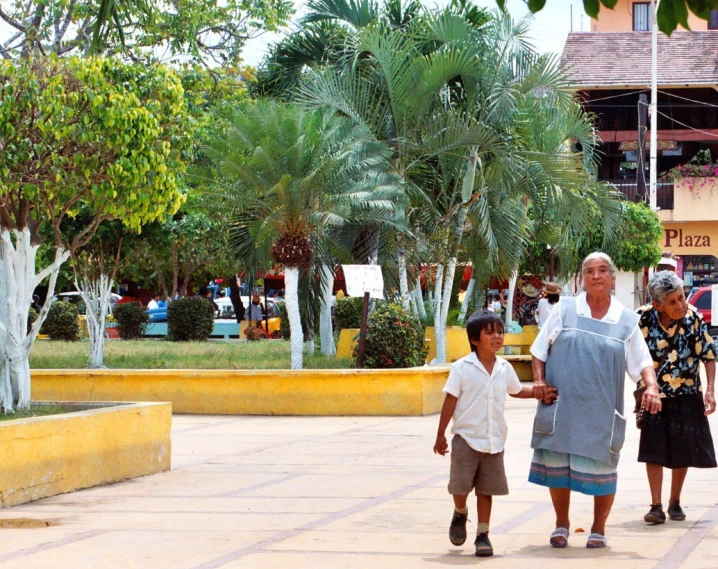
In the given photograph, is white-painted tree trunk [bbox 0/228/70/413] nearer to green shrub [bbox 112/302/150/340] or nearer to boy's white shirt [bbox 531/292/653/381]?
boy's white shirt [bbox 531/292/653/381]

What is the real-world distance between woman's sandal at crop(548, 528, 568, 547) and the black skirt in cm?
118

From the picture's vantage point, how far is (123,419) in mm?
9953

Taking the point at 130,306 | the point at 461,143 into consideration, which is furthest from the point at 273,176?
the point at 130,306

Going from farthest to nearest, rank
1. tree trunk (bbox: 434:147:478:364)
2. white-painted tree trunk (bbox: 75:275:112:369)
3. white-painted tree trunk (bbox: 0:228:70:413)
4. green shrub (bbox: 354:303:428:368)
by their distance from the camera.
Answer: white-painted tree trunk (bbox: 75:275:112:369) → tree trunk (bbox: 434:147:478:364) → green shrub (bbox: 354:303:428:368) → white-painted tree trunk (bbox: 0:228:70:413)

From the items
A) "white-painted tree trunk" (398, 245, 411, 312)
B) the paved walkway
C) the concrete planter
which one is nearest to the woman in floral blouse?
the paved walkway

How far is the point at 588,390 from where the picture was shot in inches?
266

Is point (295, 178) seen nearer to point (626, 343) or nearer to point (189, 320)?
point (626, 343)

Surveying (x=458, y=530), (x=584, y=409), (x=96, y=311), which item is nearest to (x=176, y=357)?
(x=96, y=311)

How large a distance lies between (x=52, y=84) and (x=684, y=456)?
5.91 meters

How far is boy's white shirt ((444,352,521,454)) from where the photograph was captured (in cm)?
680

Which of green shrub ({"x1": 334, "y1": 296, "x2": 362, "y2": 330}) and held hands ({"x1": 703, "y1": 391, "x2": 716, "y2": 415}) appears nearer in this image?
held hands ({"x1": 703, "y1": 391, "x2": 716, "y2": 415})

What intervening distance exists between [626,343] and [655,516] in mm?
1370

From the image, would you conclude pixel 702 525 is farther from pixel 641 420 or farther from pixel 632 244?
pixel 632 244

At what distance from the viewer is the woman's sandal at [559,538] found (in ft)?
22.7
